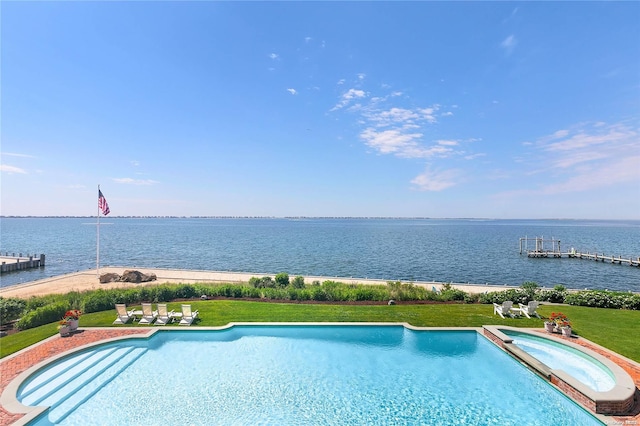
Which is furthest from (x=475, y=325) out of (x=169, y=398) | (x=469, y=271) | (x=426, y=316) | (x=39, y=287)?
(x=39, y=287)

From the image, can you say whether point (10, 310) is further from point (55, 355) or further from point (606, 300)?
point (606, 300)

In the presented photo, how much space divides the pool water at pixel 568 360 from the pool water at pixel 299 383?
120 cm

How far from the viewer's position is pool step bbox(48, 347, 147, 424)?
28.9 ft

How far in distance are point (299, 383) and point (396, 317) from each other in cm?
732

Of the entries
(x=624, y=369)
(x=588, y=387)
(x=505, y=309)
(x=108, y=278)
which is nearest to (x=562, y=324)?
(x=505, y=309)

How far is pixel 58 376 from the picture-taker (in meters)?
10.5

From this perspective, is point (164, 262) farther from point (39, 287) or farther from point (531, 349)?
point (531, 349)

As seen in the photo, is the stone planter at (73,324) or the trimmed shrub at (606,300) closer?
the stone planter at (73,324)

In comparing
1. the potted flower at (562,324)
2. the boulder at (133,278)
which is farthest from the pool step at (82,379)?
the boulder at (133,278)

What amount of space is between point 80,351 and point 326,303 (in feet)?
38.8

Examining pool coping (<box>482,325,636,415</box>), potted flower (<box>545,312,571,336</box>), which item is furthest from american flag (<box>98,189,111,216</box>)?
potted flower (<box>545,312,571,336</box>)

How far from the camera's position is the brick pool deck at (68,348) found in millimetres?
8242

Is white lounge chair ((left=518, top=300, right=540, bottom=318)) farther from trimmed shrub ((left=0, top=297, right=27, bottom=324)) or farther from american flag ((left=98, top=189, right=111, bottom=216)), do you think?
american flag ((left=98, top=189, right=111, bottom=216))

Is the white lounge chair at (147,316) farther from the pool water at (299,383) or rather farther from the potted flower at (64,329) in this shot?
the potted flower at (64,329)
